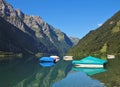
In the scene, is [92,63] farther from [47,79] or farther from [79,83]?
[79,83]

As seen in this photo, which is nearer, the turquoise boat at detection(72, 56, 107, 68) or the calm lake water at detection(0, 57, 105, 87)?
the calm lake water at detection(0, 57, 105, 87)

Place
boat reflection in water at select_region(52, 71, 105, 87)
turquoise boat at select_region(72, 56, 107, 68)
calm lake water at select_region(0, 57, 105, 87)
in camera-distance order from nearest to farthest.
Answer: boat reflection in water at select_region(52, 71, 105, 87) → calm lake water at select_region(0, 57, 105, 87) → turquoise boat at select_region(72, 56, 107, 68)

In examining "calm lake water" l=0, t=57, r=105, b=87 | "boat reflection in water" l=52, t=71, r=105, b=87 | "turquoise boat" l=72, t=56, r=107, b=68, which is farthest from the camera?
"turquoise boat" l=72, t=56, r=107, b=68

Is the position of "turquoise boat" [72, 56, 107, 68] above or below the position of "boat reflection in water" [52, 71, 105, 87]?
above

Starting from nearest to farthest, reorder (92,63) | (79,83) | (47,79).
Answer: (79,83)
(47,79)
(92,63)

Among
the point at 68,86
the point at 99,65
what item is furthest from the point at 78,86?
the point at 99,65

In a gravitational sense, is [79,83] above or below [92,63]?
below

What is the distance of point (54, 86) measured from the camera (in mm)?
53094

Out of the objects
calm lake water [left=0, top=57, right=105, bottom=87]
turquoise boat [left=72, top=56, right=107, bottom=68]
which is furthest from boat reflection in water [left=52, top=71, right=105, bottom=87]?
turquoise boat [left=72, top=56, right=107, bottom=68]

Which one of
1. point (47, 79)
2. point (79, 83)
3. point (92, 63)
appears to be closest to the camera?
point (79, 83)

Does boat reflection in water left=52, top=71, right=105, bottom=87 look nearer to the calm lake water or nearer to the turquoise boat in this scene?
the calm lake water

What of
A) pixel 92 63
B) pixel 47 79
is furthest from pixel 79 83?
pixel 92 63

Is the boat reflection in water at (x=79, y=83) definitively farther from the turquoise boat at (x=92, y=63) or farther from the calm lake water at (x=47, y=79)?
the turquoise boat at (x=92, y=63)

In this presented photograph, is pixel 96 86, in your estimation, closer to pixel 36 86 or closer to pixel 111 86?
pixel 111 86
